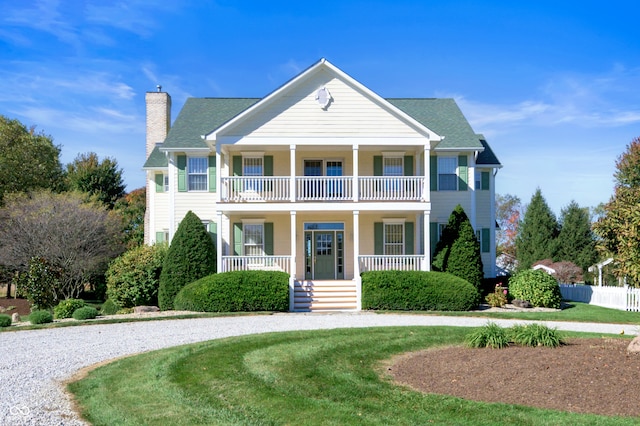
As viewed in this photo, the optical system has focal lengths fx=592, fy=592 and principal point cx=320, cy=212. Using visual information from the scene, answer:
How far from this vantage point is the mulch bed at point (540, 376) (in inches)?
300

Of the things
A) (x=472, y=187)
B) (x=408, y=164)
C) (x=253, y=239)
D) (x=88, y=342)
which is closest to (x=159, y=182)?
(x=253, y=239)

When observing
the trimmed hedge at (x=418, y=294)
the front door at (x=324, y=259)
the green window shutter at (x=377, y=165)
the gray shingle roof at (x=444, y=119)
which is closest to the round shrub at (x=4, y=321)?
the trimmed hedge at (x=418, y=294)

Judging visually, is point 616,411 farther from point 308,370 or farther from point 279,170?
point 279,170

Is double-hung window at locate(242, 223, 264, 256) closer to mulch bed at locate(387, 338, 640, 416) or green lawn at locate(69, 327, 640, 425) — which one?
green lawn at locate(69, 327, 640, 425)

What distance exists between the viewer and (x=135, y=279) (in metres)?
23.6

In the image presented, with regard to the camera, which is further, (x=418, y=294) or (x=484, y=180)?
(x=484, y=180)

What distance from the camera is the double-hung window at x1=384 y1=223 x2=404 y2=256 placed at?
25953mm

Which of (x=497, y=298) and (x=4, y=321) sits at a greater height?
(x=497, y=298)

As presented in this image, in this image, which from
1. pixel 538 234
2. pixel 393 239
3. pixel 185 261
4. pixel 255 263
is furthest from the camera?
pixel 538 234

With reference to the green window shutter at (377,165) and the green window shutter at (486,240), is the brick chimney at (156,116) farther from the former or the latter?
the green window shutter at (486,240)

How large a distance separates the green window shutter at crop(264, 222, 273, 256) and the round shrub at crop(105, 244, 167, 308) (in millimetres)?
4420

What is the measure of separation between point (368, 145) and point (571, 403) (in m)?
17.6

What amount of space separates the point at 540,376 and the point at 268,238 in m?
18.0

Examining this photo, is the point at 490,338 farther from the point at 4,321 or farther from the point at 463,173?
the point at 463,173
